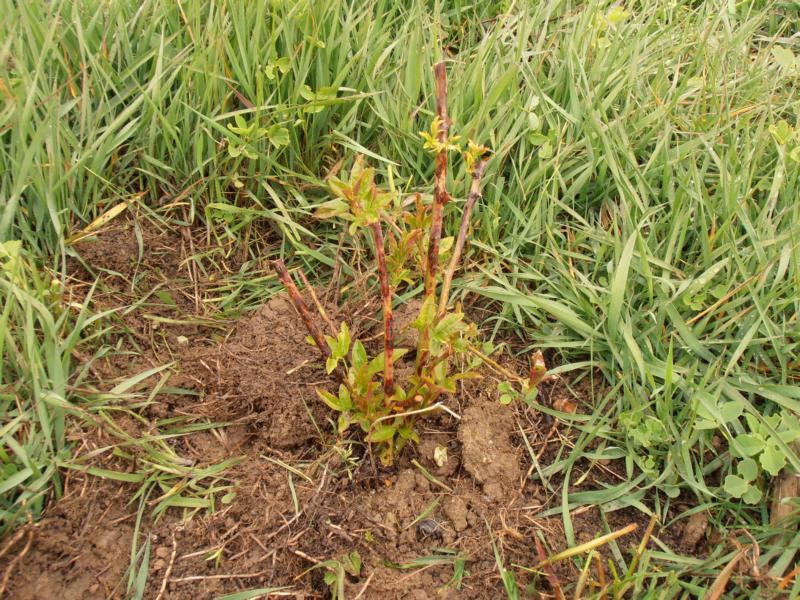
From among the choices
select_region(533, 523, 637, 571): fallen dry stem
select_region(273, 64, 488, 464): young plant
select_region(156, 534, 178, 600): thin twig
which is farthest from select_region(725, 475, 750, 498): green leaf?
select_region(156, 534, 178, 600): thin twig

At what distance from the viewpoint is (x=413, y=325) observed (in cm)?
160

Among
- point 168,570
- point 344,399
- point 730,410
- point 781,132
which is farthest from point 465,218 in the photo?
point 781,132

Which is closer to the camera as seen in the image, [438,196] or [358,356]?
[438,196]

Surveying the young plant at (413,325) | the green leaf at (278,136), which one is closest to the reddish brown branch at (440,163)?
the young plant at (413,325)

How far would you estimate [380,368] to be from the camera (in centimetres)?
170

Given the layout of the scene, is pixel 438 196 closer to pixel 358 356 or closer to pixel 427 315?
pixel 427 315

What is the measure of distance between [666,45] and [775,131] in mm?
594

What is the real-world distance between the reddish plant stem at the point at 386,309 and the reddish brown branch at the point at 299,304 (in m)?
0.17

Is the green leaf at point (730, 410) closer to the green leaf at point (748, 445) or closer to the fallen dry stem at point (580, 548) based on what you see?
the green leaf at point (748, 445)

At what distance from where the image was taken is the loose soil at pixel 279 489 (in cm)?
157

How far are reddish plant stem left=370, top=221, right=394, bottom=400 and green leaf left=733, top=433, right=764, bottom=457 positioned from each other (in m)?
0.87

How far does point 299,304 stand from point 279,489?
0.48 meters

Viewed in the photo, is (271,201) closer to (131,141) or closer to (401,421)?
(131,141)

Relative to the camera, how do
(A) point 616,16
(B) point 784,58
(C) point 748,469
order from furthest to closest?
(B) point 784,58 < (A) point 616,16 < (C) point 748,469
